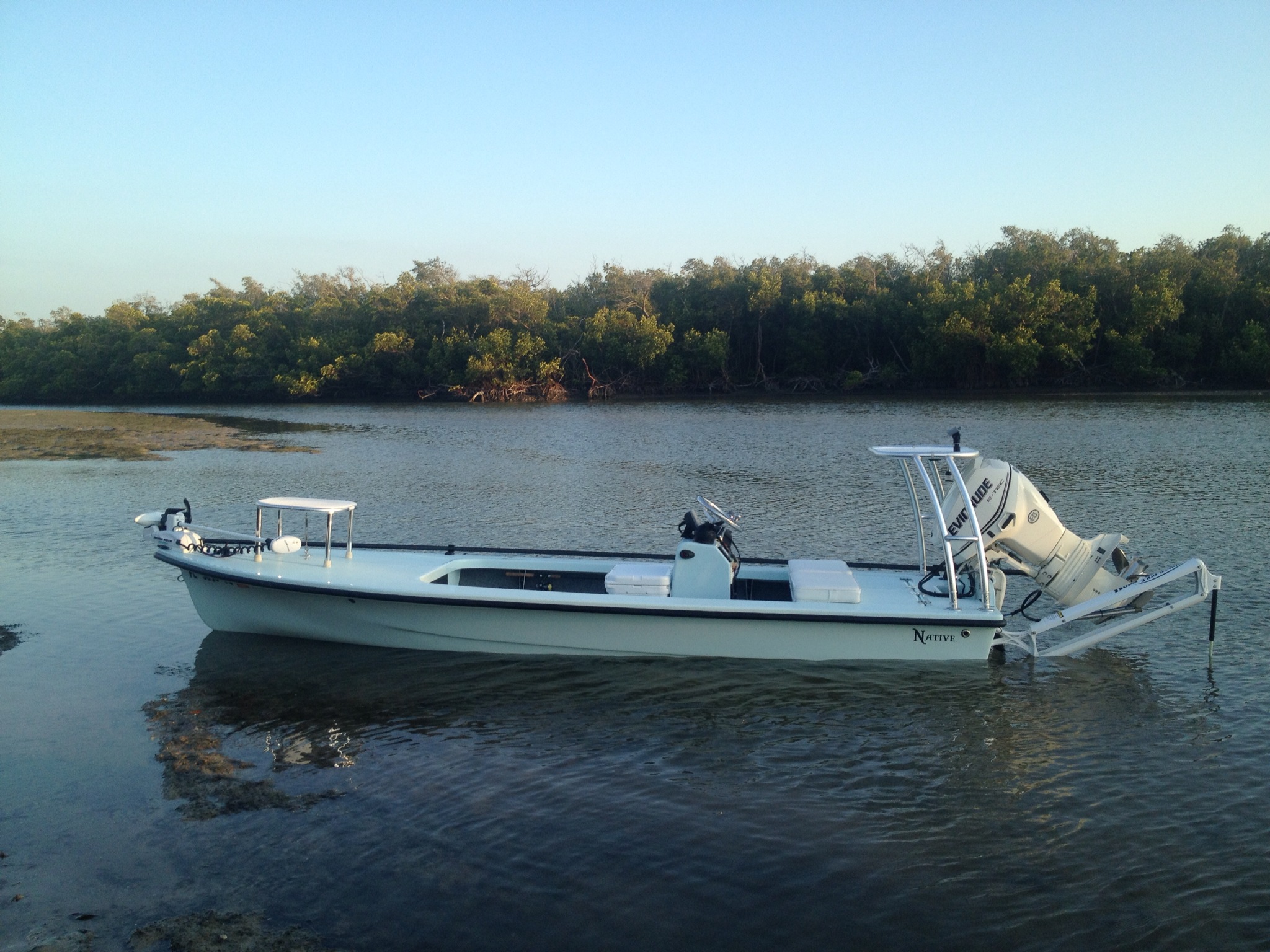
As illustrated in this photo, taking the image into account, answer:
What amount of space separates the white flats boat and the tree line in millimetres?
53134

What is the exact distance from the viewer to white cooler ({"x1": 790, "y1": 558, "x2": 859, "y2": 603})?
9625mm

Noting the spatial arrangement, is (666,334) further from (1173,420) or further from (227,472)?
(227,472)

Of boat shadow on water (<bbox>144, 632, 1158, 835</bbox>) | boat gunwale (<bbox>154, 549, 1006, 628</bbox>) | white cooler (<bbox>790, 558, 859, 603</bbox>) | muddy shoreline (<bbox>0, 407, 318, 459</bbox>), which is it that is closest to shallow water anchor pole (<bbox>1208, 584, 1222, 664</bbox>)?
boat shadow on water (<bbox>144, 632, 1158, 835</bbox>)

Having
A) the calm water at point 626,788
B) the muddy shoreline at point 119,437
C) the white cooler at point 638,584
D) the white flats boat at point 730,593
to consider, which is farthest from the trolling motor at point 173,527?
the muddy shoreline at point 119,437

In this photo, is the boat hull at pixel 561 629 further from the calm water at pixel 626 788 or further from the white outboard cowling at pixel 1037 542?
the white outboard cowling at pixel 1037 542

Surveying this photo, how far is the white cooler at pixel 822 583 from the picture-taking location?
962 centimetres

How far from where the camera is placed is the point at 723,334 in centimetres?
6938

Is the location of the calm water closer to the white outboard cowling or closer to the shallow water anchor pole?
the shallow water anchor pole

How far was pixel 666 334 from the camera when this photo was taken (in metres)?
69.7

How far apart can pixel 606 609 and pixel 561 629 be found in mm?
687

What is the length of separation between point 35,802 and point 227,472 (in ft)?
72.6

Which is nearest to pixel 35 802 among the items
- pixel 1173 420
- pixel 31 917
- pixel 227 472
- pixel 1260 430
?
pixel 31 917

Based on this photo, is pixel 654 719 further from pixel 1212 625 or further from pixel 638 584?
pixel 1212 625

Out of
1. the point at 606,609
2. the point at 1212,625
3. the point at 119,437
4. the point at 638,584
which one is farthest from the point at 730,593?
the point at 119,437
